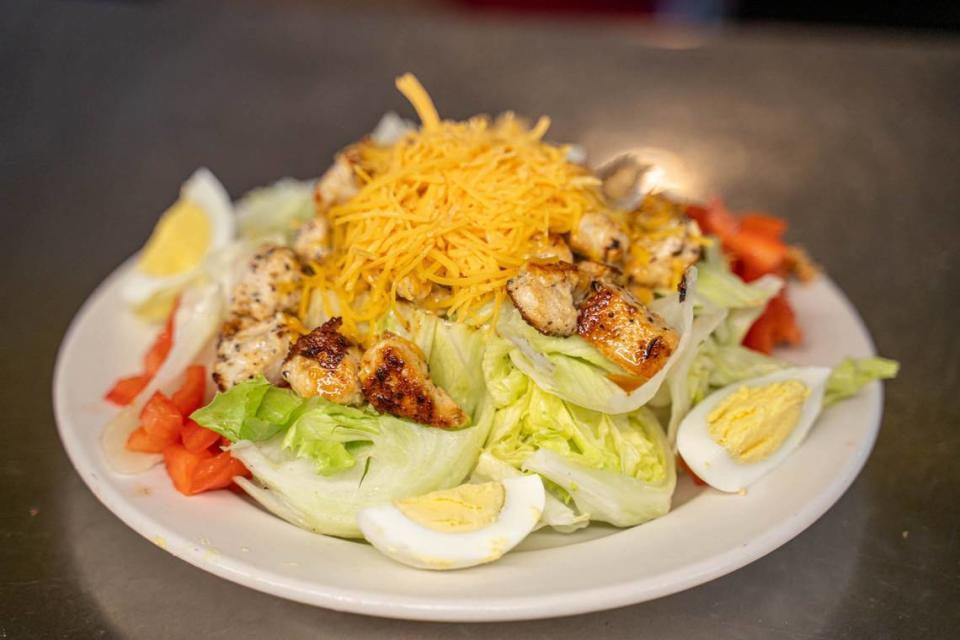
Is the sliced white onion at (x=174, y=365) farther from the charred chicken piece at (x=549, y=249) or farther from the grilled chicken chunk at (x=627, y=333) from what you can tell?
the grilled chicken chunk at (x=627, y=333)

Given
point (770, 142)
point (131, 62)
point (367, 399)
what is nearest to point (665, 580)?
point (367, 399)

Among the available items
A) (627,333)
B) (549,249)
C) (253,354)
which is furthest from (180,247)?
(627,333)

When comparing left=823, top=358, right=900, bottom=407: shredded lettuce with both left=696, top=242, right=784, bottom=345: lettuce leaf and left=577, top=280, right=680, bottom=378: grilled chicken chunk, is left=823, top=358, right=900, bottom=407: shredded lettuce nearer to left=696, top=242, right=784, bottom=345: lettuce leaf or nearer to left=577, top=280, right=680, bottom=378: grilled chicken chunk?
left=696, top=242, right=784, bottom=345: lettuce leaf

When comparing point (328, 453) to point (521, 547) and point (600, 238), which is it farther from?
point (600, 238)

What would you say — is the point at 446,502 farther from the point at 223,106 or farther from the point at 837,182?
the point at 223,106

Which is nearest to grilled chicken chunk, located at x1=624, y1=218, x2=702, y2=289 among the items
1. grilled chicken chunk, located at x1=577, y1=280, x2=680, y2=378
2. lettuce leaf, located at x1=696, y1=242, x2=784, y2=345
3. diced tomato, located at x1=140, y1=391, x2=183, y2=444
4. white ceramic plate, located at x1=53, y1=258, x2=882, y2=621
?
lettuce leaf, located at x1=696, y1=242, x2=784, y2=345
